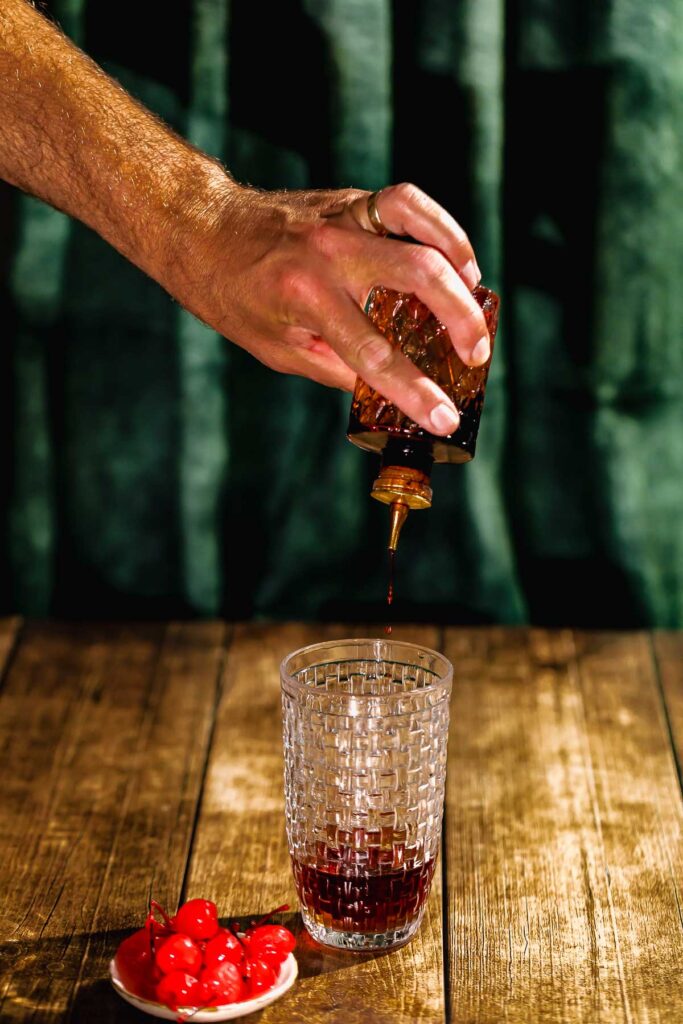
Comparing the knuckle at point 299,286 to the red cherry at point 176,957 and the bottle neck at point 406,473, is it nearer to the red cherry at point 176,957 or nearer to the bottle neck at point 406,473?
the bottle neck at point 406,473

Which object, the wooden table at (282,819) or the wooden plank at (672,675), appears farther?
the wooden plank at (672,675)

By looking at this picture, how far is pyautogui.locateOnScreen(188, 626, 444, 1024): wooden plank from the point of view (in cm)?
103

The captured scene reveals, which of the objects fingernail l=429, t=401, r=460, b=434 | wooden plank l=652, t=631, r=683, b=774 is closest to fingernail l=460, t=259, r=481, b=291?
fingernail l=429, t=401, r=460, b=434

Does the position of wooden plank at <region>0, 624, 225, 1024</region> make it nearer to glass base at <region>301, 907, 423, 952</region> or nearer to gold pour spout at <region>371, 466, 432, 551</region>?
glass base at <region>301, 907, 423, 952</region>

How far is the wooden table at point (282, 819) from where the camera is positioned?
1062mm

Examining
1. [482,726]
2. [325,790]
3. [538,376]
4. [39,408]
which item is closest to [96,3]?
[39,408]

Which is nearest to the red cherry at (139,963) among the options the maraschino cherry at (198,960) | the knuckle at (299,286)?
the maraschino cherry at (198,960)

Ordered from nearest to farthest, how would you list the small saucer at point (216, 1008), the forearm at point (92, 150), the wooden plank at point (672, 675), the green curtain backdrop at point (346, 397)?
the small saucer at point (216, 1008)
the forearm at point (92, 150)
the wooden plank at point (672, 675)
the green curtain backdrop at point (346, 397)

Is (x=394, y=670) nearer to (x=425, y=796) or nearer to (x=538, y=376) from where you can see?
(x=425, y=796)

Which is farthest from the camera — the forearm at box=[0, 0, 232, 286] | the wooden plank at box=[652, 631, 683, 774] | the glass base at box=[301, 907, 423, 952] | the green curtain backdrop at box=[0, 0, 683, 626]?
the green curtain backdrop at box=[0, 0, 683, 626]

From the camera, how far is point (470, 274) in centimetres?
106

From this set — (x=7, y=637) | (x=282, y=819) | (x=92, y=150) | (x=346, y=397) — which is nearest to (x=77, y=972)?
(x=282, y=819)

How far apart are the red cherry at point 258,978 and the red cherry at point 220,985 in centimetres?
1

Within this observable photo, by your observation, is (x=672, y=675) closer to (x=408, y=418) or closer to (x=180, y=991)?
(x=408, y=418)
